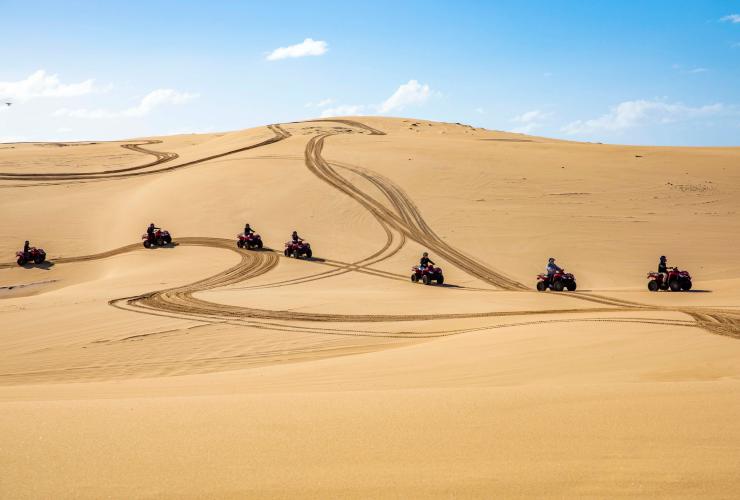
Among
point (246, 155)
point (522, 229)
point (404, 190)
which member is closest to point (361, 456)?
point (522, 229)

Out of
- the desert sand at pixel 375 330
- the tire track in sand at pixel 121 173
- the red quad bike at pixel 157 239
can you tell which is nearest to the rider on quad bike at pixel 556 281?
the desert sand at pixel 375 330

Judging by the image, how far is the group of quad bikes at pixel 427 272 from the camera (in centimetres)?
2008

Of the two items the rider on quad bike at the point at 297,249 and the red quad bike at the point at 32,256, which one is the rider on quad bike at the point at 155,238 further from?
the rider on quad bike at the point at 297,249

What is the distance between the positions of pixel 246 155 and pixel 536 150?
19.1m

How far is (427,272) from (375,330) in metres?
8.17

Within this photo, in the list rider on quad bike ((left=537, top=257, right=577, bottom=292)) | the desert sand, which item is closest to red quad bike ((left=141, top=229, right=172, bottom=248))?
the desert sand

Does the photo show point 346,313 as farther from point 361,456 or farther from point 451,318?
point 361,456

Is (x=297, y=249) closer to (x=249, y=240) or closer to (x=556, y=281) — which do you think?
(x=249, y=240)

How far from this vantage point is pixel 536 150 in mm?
44938

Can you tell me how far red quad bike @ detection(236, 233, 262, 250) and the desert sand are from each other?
0.53 metres

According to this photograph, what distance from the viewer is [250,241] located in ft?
89.0

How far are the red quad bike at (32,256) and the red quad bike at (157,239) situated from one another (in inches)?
153

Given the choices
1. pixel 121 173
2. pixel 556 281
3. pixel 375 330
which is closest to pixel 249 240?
pixel 556 281

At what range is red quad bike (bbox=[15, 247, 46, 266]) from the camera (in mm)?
26442
